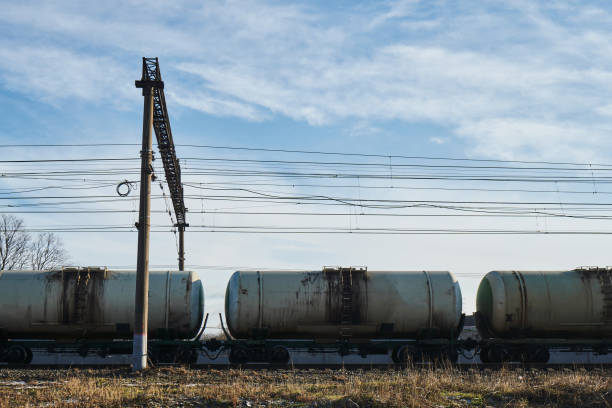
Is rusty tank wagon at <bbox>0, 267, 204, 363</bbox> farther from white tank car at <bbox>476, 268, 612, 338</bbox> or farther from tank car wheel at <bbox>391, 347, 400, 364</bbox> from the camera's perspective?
white tank car at <bbox>476, 268, 612, 338</bbox>

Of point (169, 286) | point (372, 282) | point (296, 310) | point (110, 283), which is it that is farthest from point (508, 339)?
point (110, 283)

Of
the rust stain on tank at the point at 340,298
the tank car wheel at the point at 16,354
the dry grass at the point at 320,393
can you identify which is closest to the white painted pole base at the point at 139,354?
the dry grass at the point at 320,393

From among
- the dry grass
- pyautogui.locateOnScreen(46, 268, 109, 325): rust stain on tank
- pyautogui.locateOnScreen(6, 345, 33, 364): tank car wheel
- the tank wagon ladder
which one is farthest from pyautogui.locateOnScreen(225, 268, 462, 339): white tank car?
pyautogui.locateOnScreen(6, 345, 33, 364): tank car wheel

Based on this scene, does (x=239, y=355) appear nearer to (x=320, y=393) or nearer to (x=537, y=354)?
(x=320, y=393)

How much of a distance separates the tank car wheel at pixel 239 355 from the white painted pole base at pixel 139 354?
3.30 meters

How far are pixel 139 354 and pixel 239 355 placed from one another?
3704mm

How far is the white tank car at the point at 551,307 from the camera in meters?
18.2

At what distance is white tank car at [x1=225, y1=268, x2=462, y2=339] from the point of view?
17828mm

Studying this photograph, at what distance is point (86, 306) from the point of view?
1803 centimetres

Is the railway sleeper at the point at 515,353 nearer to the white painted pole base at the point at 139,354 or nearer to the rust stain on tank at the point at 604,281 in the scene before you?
the rust stain on tank at the point at 604,281

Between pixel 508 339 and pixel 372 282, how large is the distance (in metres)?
5.23

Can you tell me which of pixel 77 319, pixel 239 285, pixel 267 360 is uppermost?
pixel 239 285

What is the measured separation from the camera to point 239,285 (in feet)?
59.4

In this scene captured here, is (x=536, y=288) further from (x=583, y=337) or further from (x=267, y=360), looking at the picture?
(x=267, y=360)
